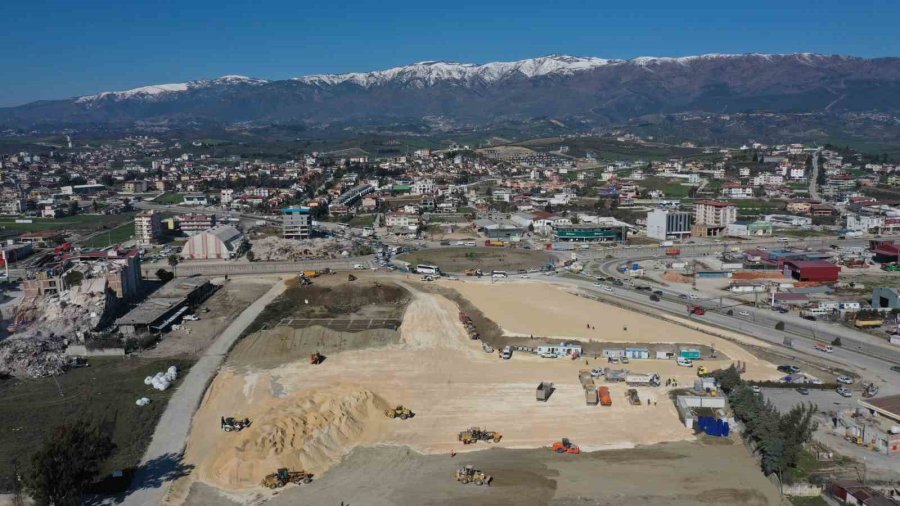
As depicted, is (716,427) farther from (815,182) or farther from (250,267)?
(815,182)

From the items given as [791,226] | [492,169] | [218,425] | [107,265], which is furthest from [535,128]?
[218,425]

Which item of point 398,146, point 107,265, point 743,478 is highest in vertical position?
point 398,146

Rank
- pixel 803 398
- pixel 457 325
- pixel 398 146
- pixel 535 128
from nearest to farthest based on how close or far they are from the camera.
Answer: pixel 803 398, pixel 457 325, pixel 398 146, pixel 535 128

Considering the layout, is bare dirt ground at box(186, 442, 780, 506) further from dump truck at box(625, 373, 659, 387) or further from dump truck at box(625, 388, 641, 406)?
dump truck at box(625, 373, 659, 387)

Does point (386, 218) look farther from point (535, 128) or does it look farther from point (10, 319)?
point (535, 128)

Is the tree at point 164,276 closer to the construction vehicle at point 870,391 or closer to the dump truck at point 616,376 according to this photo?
the dump truck at point 616,376

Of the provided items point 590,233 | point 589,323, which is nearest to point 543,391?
point 589,323

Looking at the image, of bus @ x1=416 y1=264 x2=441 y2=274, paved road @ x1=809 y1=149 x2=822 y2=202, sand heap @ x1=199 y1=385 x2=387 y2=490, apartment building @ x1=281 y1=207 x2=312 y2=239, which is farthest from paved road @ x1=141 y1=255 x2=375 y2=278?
paved road @ x1=809 y1=149 x2=822 y2=202
